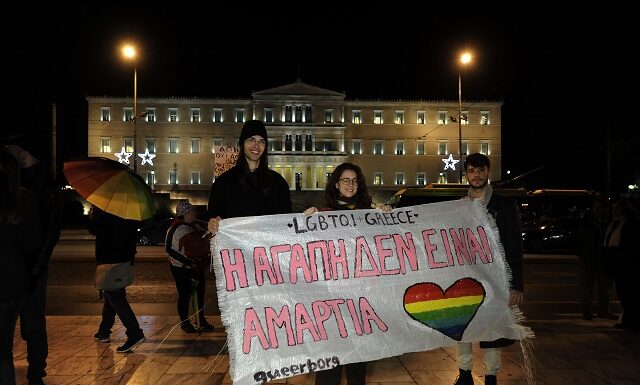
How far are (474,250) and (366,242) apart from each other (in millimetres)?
899

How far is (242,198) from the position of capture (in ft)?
13.2

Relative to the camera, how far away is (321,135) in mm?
71438

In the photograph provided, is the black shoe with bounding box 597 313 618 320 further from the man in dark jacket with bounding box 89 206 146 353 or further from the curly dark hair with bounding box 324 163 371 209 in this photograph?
the man in dark jacket with bounding box 89 206 146 353

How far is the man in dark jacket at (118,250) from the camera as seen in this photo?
19.9 feet

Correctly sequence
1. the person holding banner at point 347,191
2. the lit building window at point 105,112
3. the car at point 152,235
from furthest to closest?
the lit building window at point 105,112
the car at point 152,235
the person holding banner at point 347,191

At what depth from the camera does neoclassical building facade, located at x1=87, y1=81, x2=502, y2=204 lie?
70500 millimetres

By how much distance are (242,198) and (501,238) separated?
2037 mm

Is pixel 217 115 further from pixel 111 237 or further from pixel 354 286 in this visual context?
pixel 354 286

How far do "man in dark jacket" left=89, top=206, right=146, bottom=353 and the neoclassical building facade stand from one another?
209 feet

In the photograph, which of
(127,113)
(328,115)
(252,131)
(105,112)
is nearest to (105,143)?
(105,112)

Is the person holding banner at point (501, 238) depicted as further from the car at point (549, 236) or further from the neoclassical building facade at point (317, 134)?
the neoclassical building facade at point (317, 134)

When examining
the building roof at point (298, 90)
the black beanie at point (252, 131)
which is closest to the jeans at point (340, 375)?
the black beanie at point (252, 131)

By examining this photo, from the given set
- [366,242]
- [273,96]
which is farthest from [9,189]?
[273,96]

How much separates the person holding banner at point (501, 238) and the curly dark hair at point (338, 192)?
0.84 m
